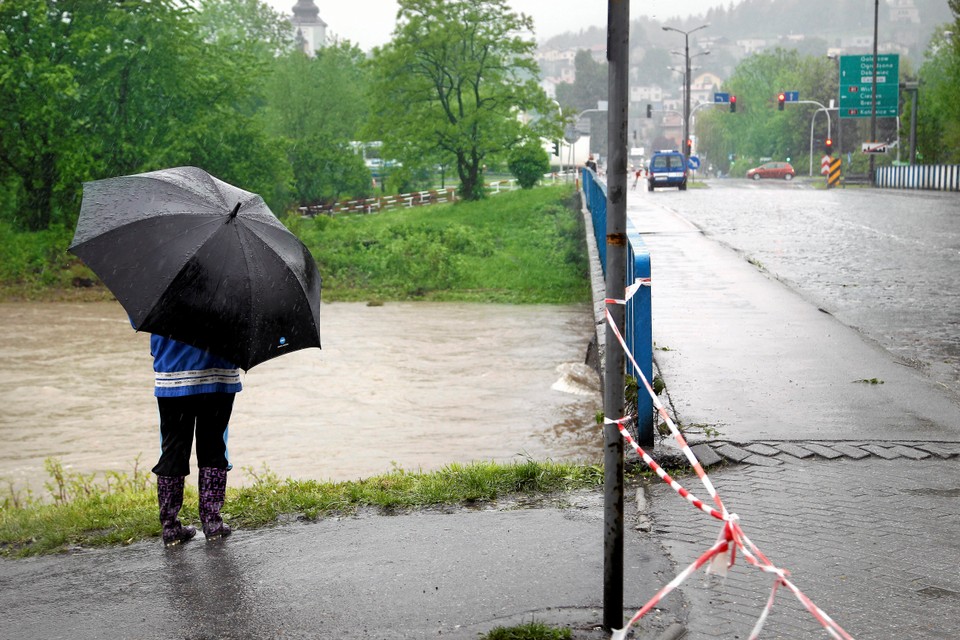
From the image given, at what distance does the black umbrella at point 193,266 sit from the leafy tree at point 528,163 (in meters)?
41.6

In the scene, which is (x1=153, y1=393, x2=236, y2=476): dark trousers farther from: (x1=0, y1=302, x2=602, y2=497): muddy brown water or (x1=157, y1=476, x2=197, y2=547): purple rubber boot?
(x1=0, y1=302, x2=602, y2=497): muddy brown water

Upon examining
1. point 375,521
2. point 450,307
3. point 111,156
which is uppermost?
point 111,156

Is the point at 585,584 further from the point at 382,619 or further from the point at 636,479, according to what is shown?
the point at 636,479

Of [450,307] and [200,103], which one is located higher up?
[200,103]

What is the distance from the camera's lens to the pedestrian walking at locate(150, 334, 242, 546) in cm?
580

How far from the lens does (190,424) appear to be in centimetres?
596

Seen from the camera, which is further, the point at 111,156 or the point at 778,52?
the point at 778,52

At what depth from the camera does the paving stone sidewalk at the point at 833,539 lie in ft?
15.3

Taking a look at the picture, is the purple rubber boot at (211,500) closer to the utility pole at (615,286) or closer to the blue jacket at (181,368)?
the blue jacket at (181,368)

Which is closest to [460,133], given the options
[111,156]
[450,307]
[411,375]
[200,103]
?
[200,103]

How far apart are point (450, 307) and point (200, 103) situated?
15361 mm

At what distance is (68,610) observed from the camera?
5.06 metres

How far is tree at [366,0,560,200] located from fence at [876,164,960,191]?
17192 millimetres

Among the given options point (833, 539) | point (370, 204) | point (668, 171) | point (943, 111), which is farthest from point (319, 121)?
point (833, 539)
